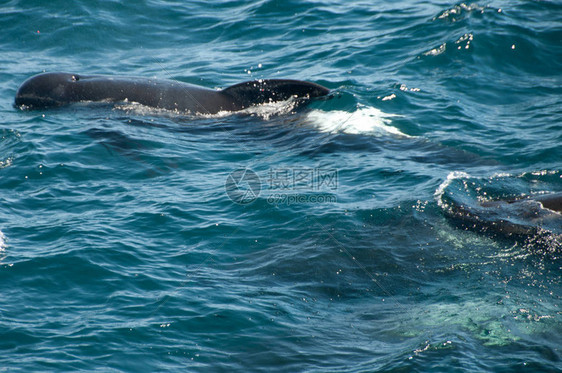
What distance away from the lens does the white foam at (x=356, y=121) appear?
1229 centimetres

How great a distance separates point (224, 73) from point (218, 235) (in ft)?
25.8

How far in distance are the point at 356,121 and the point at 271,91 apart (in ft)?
6.13

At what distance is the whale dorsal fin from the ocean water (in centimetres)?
28

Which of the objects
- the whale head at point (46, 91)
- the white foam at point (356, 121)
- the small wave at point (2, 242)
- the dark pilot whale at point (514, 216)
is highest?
the whale head at point (46, 91)

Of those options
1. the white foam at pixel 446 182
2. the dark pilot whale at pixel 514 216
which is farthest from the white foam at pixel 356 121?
the dark pilot whale at pixel 514 216

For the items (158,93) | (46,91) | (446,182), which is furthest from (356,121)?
(46,91)

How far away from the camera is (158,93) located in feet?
43.2

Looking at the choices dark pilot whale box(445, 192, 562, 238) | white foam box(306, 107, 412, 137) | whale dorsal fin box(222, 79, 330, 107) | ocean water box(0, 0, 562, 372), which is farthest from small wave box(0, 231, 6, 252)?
dark pilot whale box(445, 192, 562, 238)

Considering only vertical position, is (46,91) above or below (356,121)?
above

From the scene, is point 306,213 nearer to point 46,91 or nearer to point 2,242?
point 2,242

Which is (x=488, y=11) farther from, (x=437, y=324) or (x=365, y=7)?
(x=437, y=324)

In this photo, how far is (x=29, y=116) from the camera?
42.7 feet

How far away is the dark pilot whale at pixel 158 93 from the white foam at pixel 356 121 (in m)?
0.52

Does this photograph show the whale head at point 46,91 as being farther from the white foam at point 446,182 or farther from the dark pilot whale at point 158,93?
the white foam at point 446,182
